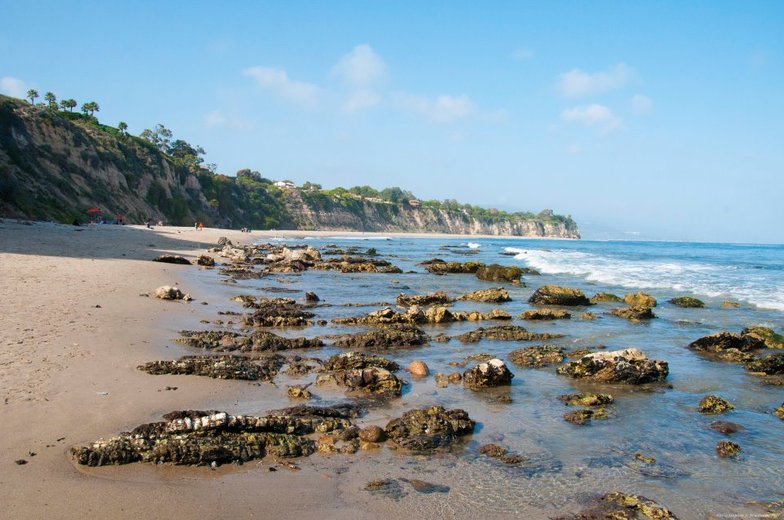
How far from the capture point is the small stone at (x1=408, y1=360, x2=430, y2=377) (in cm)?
862

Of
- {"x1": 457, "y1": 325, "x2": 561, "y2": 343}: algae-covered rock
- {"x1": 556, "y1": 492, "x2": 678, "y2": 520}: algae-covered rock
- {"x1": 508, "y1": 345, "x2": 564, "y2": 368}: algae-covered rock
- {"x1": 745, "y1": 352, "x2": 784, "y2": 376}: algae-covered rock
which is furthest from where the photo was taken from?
{"x1": 457, "y1": 325, "x2": 561, "y2": 343}: algae-covered rock

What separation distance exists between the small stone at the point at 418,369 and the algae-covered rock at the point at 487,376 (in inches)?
29.2

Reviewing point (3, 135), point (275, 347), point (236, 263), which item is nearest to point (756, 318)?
point (275, 347)

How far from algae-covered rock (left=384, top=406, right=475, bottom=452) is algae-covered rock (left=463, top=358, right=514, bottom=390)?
1690 mm

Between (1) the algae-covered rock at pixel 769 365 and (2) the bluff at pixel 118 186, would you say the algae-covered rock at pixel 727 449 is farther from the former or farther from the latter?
(2) the bluff at pixel 118 186

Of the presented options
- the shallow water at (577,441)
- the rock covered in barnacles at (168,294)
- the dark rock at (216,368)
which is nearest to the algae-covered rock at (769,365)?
the shallow water at (577,441)

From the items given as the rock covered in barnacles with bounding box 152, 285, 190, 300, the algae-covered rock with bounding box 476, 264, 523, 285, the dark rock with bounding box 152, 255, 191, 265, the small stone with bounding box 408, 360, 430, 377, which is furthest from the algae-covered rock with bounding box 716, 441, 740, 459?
the dark rock with bounding box 152, 255, 191, 265

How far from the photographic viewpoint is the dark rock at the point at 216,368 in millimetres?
7762

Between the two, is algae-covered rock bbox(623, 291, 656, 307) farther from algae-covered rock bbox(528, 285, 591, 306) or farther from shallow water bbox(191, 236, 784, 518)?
shallow water bbox(191, 236, 784, 518)

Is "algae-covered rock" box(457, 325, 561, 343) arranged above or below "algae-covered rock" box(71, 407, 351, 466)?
below

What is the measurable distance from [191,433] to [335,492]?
5.50ft

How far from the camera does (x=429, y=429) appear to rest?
5.96m

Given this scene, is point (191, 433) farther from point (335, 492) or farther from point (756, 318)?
point (756, 318)

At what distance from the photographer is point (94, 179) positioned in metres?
54.7
